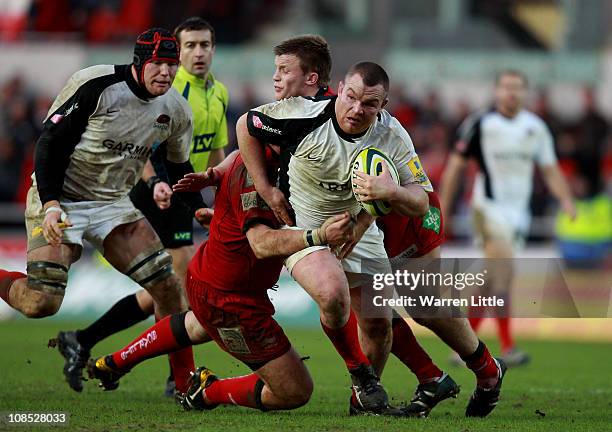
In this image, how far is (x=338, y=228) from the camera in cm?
687

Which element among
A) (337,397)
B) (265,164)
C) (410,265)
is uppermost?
(265,164)

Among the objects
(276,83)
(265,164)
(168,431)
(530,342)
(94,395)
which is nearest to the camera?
(168,431)

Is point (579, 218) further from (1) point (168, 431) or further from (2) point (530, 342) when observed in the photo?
(1) point (168, 431)

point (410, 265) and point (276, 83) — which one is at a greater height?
point (276, 83)

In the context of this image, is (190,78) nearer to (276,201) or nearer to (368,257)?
(368,257)

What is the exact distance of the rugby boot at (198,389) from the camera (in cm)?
782

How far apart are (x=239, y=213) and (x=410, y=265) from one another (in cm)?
136

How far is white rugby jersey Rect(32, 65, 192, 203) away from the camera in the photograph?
8102 millimetres

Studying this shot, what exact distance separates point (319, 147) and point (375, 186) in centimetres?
61

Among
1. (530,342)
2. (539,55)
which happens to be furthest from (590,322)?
(539,55)

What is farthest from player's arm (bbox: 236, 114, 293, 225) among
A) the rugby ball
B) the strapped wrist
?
the strapped wrist

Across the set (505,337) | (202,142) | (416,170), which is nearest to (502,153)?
(505,337)

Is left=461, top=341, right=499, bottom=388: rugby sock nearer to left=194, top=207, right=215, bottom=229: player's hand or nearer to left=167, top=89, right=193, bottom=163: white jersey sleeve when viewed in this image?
left=194, top=207, right=215, bottom=229: player's hand

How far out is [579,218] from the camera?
1819cm
